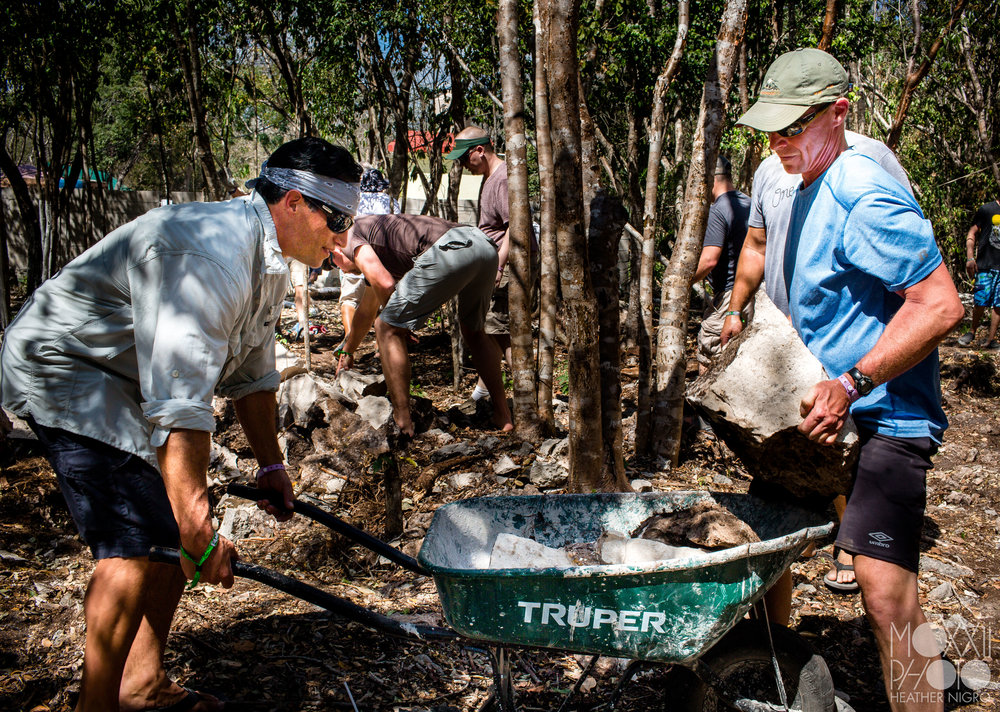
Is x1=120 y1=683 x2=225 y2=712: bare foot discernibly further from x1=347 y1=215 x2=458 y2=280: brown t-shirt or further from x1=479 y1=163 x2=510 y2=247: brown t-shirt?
x1=479 y1=163 x2=510 y2=247: brown t-shirt

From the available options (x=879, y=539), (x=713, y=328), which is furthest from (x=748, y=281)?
(x=713, y=328)

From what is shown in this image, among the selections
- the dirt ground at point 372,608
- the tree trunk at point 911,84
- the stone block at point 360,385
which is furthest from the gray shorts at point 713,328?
the tree trunk at point 911,84

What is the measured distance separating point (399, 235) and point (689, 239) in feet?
6.26

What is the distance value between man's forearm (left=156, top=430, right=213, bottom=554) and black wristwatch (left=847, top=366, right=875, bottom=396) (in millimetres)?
1688

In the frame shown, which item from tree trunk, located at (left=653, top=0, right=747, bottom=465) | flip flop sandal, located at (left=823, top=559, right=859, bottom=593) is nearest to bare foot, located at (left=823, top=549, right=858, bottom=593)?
flip flop sandal, located at (left=823, top=559, right=859, bottom=593)

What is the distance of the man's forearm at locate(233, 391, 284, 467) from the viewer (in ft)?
8.61

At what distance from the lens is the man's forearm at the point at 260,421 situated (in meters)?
2.62

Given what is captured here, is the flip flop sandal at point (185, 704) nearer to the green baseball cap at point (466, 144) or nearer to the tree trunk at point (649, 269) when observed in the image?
the tree trunk at point (649, 269)

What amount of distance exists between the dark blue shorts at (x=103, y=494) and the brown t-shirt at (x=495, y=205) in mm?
3954

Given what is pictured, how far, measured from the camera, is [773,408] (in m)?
2.22

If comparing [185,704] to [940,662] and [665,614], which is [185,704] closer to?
[665,614]

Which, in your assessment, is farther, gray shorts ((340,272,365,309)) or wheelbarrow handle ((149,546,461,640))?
gray shorts ((340,272,365,309))

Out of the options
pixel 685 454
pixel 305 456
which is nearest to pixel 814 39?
pixel 685 454

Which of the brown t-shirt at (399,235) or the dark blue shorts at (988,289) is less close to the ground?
the brown t-shirt at (399,235)
